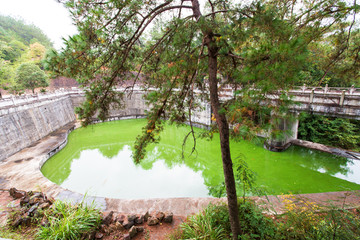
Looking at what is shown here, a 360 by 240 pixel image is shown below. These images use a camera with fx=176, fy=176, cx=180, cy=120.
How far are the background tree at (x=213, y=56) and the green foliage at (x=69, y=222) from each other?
60.0 inches

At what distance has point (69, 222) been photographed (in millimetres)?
2842

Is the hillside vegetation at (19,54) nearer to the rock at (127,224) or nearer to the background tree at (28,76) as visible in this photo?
the background tree at (28,76)

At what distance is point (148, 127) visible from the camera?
8.48ft

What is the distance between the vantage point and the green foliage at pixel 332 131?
344 inches

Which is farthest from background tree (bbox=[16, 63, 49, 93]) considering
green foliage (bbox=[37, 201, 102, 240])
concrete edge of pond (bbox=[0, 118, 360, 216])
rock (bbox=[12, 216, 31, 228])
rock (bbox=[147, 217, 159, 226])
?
rock (bbox=[147, 217, 159, 226])

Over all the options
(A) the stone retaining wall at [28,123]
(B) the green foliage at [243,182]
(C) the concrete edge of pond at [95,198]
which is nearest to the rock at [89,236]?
(C) the concrete edge of pond at [95,198]

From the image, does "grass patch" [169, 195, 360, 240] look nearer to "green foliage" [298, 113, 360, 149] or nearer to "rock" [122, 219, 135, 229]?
"rock" [122, 219, 135, 229]

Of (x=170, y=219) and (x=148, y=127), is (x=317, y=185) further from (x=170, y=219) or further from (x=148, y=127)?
(x=148, y=127)

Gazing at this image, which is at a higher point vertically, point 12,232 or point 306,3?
point 306,3

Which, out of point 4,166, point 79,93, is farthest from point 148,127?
point 79,93

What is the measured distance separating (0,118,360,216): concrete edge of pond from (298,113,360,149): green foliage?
587 cm

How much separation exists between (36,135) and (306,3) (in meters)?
12.5

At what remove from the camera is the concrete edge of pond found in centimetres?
384

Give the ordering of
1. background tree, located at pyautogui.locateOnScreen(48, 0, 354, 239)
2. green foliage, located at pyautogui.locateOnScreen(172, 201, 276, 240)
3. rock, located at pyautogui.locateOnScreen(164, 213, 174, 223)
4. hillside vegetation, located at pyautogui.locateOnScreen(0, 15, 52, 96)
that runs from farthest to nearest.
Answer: hillside vegetation, located at pyautogui.locateOnScreen(0, 15, 52, 96)
rock, located at pyautogui.locateOnScreen(164, 213, 174, 223)
green foliage, located at pyautogui.locateOnScreen(172, 201, 276, 240)
background tree, located at pyautogui.locateOnScreen(48, 0, 354, 239)
